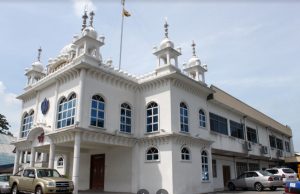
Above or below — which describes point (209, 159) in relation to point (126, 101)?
below

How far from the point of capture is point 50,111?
68.3ft

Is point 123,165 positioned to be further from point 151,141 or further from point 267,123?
point 267,123

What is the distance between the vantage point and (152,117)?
20656 millimetres

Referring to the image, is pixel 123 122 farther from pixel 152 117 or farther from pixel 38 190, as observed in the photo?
pixel 38 190

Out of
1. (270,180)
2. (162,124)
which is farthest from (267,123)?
(162,124)

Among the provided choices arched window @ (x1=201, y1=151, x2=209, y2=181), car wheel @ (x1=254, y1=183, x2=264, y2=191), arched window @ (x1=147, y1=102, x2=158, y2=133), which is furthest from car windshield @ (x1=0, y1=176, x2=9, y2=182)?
car wheel @ (x1=254, y1=183, x2=264, y2=191)

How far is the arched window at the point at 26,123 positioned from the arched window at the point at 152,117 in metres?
10.6

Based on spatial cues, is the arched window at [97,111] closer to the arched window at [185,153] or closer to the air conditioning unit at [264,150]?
the arched window at [185,153]

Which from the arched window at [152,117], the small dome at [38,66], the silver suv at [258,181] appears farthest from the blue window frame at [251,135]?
the small dome at [38,66]

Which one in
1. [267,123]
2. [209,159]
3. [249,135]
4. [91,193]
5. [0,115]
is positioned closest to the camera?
[91,193]

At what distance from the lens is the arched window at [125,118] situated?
2034cm

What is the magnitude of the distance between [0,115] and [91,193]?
1395 inches

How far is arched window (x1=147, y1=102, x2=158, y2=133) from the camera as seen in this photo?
66.9ft

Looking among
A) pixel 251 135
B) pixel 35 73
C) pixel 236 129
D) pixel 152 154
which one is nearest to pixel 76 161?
pixel 152 154
